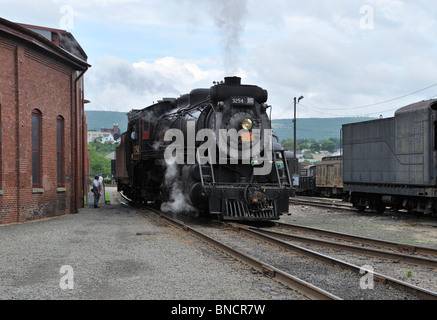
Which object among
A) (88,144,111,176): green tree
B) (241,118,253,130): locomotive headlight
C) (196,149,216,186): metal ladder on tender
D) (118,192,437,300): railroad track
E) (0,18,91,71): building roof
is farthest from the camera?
(88,144,111,176): green tree

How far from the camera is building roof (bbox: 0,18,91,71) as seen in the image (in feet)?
41.7

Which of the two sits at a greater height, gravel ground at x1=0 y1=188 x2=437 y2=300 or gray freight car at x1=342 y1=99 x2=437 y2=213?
gray freight car at x1=342 y1=99 x2=437 y2=213

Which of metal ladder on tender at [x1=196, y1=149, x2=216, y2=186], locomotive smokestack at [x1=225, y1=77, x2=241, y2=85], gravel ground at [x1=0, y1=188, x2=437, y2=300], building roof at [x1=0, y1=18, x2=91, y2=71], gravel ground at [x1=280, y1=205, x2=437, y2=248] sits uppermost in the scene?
building roof at [x1=0, y1=18, x2=91, y2=71]

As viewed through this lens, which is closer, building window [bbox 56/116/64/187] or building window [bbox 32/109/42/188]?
building window [bbox 32/109/42/188]

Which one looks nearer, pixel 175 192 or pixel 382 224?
pixel 382 224

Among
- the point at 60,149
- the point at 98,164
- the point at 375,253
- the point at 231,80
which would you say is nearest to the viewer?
the point at 375,253

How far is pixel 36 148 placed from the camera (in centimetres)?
1454

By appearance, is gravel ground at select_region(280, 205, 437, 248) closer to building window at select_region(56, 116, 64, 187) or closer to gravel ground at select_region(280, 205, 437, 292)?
gravel ground at select_region(280, 205, 437, 292)

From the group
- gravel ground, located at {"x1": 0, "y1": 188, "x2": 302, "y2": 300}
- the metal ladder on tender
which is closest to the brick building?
gravel ground, located at {"x1": 0, "y1": 188, "x2": 302, "y2": 300}

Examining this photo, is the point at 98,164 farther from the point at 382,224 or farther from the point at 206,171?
the point at 382,224

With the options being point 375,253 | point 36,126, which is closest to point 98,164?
point 36,126

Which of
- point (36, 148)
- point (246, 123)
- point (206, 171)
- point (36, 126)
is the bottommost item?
point (206, 171)

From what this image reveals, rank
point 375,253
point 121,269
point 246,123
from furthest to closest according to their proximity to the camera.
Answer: point 246,123 → point 375,253 → point 121,269

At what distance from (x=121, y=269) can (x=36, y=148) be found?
9054mm
